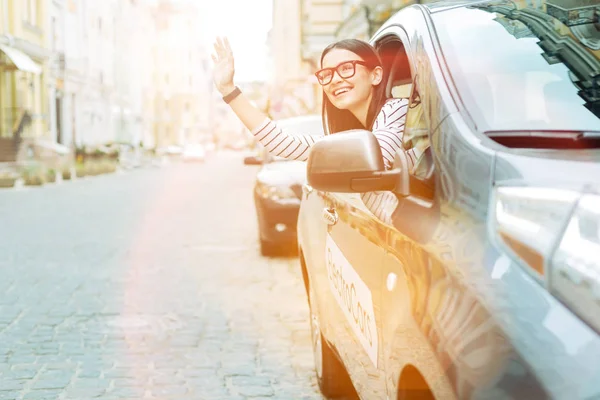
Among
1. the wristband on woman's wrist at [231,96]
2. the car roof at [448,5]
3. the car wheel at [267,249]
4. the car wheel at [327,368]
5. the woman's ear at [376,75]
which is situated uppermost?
the car roof at [448,5]

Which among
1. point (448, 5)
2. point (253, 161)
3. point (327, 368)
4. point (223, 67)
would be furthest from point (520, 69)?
point (253, 161)

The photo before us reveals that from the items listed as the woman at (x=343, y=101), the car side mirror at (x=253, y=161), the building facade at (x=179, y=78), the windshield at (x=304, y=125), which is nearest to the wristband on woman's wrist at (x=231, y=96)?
the woman at (x=343, y=101)

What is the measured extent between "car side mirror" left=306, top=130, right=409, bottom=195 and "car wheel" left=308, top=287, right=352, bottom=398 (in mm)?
1923

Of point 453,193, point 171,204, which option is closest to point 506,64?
point 453,193

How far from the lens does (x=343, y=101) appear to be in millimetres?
3311

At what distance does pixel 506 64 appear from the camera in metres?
2.47

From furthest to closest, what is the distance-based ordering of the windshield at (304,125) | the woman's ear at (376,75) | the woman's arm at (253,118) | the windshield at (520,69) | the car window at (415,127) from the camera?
1. the windshield at (304,125)
2. the woman's arm at (253,118)
3. the woman's ear at (376,75)
4. the car window at (415,127)
5. the windshield at (520,69)

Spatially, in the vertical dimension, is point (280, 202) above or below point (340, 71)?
below

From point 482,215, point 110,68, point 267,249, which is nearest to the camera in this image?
point 482,215

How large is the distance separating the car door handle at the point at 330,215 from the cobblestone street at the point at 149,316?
1.39 m

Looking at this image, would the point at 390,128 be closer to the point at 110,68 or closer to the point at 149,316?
the point at 149,316

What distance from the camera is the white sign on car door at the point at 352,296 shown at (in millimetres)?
2717

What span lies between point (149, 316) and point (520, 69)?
499 centimetres

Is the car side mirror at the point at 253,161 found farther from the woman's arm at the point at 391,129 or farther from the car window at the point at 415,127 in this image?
the car window at the point at 415,127
